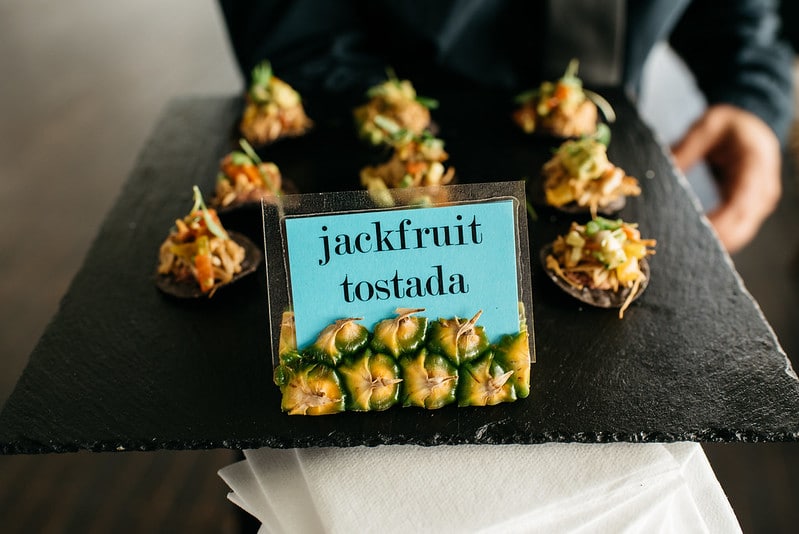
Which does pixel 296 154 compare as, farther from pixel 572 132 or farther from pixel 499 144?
pixel 572 132

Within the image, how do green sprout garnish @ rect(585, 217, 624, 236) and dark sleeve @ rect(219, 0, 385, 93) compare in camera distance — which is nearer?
green sprout garnish @ rect(585, 217, 624, 236)

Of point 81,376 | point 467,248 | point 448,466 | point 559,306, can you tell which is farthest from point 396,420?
point 81,376

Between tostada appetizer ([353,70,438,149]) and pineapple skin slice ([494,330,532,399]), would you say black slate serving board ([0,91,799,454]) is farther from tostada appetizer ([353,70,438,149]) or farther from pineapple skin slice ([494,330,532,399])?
tostada appetizer ([353,70,438,149])

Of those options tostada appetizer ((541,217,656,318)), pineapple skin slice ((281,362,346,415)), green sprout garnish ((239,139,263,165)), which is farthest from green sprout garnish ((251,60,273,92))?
pineapple skin slice ((281,362,346,415))

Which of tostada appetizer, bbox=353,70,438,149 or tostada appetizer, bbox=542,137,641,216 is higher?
tostada appetizer, bbox=542,137,641,216

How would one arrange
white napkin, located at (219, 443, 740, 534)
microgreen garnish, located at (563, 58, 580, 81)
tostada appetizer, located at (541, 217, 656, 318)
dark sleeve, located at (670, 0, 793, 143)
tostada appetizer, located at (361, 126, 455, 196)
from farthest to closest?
dark sleeve, located at (670, 0, 793, 143), microgreen garnish, located at (563, 58, 580, 81), tostada appetizer, located at (361, 126, 455, 196), tostada appetizer, located at (541, 217, 656, 318), white napkin, located at (219, 443, 740, 534)

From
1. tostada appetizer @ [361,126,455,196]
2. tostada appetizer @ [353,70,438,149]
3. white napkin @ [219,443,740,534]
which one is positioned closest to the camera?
white napkin @ [219,443,740,534]
